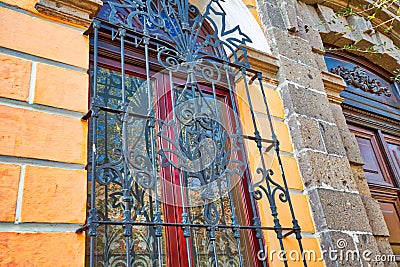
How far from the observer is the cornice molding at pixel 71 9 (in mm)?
1438

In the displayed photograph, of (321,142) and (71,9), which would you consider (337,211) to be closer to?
(321,142)

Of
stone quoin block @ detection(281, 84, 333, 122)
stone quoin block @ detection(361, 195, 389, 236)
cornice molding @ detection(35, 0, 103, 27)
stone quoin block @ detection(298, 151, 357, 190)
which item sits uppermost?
cornice molding @ detection(35, 0, 103, 27)

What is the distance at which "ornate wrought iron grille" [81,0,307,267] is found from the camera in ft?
4.47

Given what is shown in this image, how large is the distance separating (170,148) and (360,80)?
211 centimetres

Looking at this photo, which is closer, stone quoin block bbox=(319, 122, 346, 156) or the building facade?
the building facade

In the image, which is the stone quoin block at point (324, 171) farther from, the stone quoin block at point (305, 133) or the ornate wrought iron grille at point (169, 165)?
the ornate wrought iron grille at point (169, 165)

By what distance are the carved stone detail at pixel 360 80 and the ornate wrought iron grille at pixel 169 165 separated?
1244 mm

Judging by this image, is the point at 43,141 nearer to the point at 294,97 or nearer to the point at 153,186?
the point at 153,186

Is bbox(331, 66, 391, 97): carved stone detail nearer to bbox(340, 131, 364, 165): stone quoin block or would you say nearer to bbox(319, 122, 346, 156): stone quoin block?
bbox(340, 131, 364, 165): stone quoin block

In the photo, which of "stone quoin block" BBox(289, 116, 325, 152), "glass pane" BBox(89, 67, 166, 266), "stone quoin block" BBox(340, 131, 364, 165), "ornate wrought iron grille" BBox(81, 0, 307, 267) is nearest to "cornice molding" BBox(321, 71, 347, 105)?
"stone quoin block" BBox(340, 131, 364, 165)

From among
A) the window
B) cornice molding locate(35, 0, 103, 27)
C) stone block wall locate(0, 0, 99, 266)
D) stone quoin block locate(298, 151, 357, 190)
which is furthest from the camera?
the window

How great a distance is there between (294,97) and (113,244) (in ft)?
4.17

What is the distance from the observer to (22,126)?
1.19m

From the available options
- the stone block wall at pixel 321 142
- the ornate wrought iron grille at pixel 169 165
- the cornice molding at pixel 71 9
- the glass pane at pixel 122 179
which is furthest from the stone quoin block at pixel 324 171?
the cornice molding at pixel 71 9
